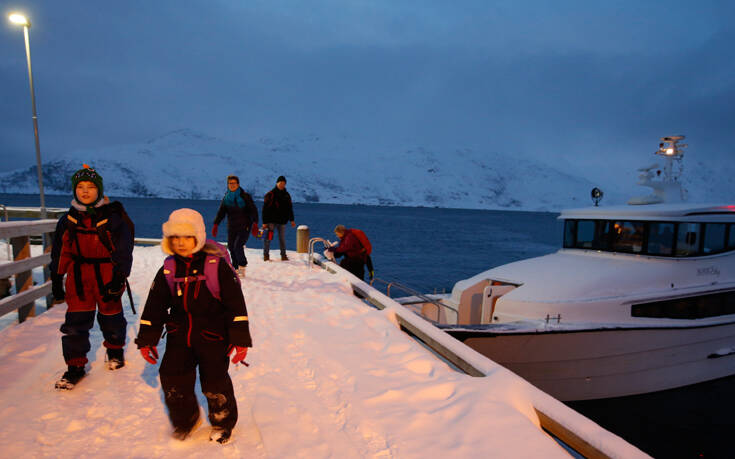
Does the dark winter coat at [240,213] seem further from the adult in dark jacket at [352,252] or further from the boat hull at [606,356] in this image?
the boat hull at [606,356]

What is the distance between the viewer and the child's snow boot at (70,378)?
134 inches

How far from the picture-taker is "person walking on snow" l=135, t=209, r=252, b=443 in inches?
103

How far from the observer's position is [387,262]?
114ft

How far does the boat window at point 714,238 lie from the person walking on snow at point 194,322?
10.1 meters

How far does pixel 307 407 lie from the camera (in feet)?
10.7

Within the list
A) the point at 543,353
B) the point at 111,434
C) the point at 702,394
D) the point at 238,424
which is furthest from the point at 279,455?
the point at 702,394

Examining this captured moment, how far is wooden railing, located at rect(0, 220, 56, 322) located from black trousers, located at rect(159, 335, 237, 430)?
3549 mm

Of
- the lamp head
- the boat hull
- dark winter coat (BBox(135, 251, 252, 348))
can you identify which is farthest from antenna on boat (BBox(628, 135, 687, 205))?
the lamp head

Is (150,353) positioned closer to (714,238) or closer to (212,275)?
(212,275)

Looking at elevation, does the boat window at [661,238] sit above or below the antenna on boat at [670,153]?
below

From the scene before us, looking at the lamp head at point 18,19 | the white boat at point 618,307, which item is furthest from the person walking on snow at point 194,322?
the lamp head at point 18,19

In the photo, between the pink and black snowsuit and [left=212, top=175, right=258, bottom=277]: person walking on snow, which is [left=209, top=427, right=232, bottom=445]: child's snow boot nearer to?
the pink and black snowsuit

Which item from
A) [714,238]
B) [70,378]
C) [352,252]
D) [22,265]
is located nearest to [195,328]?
[70,378]

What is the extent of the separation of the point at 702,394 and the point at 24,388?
40.5ft
